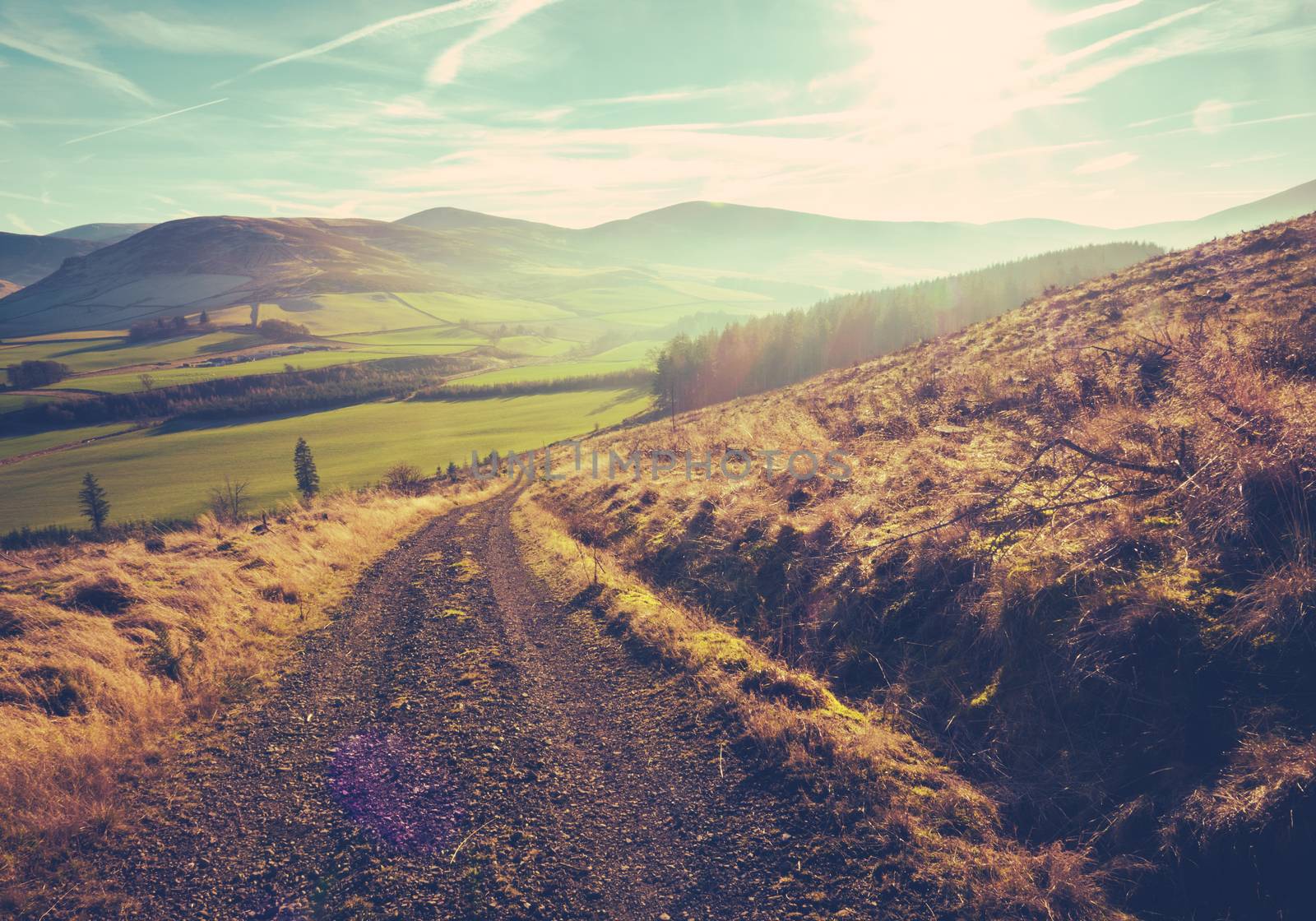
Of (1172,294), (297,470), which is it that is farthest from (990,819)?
(297,470)

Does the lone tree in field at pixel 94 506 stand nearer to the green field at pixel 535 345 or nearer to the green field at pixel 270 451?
the green field at pixel 270 451

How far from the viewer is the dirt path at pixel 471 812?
512 centimetres

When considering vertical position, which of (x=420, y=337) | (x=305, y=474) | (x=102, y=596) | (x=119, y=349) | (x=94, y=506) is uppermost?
(x=420, y=337)

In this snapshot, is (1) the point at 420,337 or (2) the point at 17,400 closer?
(2) the point at 17,400

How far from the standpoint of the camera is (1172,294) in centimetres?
1697

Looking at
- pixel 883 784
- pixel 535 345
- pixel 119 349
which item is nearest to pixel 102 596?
pixel 883 784

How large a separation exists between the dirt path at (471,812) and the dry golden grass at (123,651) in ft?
2.23

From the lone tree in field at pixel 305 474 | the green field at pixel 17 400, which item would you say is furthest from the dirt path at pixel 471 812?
the green field at pixel 17 400

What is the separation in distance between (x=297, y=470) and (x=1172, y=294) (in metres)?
59.3

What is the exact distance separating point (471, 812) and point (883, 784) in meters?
4.63

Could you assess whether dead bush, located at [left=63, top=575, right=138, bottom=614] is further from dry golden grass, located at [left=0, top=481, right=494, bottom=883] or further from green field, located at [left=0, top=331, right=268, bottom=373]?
green field, located at [left=0, top=331, right=268, bottom=373]

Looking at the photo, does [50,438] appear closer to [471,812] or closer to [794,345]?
[794,345]

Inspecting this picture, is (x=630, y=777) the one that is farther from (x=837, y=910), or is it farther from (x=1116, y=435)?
A: (x=1116, y=435)

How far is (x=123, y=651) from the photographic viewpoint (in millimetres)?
9594
